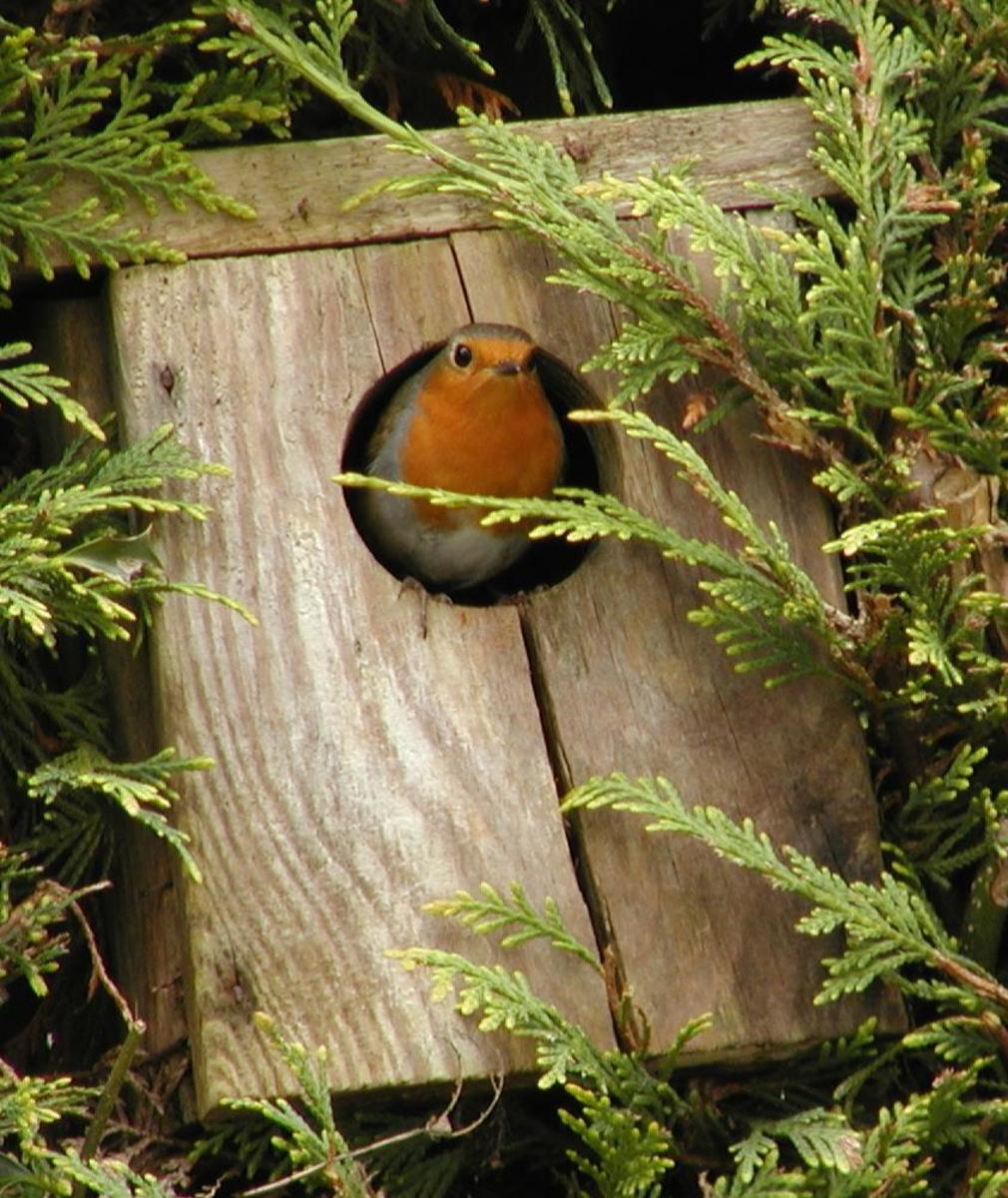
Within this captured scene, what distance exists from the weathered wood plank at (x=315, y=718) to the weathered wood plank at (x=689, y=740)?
77 mm

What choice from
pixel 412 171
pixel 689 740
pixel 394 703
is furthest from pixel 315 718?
pixel 412 171

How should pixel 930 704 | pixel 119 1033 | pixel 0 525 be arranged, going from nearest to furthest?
pixel 0 525, pixel 930 704, pixel 119 1033

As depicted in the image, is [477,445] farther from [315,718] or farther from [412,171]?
[315,718]

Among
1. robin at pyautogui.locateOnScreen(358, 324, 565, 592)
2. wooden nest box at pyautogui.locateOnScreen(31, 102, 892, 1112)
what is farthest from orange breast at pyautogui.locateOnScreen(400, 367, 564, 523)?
wooden nest box at pyautogui.locateOnScreen(31, 102, 892, 1112)

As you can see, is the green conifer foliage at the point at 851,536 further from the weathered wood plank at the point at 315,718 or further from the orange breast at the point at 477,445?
the orange breast at the point at 477,445

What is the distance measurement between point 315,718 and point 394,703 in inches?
5.3

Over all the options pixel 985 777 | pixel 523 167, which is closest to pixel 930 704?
pixel 985 777

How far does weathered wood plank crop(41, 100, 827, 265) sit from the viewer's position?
3.86 meters

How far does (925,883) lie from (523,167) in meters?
1.39

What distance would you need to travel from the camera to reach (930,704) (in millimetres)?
3717

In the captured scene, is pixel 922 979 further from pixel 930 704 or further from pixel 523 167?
pixel 523 167

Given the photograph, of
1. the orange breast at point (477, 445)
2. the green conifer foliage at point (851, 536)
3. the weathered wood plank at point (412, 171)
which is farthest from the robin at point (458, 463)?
the green conifer foliage at point (851, 536)

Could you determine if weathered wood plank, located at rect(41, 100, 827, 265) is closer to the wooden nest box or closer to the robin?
the wooden nest box

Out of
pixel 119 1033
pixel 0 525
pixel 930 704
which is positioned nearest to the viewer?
pixel 0 525
